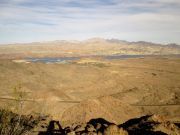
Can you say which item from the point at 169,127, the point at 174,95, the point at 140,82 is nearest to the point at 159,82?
the point at 140,82

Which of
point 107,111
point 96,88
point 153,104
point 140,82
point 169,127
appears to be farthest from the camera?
point 140,82

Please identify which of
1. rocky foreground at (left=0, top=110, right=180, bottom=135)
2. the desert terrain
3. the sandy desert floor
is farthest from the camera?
the sandy desert floor

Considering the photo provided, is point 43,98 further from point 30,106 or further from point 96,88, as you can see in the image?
point 96,88

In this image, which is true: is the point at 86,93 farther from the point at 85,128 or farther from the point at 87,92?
the point at 85,128

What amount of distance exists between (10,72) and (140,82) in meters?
24.2

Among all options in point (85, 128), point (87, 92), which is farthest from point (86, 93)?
Answer: point (85, 128)

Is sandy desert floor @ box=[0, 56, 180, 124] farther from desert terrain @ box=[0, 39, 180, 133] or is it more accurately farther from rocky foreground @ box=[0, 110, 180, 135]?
rocky foreground @ box=[0, 110, 180, 135]

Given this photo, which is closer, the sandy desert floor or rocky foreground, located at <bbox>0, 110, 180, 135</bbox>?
rocky foreground, located at <bbox>0, 110, 180, 135</bbox>

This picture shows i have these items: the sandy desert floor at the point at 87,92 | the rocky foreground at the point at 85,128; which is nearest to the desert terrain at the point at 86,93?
the sandy desert floor at the point at 87,92

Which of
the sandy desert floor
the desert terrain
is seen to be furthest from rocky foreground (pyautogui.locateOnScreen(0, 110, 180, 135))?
the sandy desert floor

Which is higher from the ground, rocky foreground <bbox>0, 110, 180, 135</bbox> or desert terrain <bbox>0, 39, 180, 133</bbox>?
rocky foreground <bbox>0, 110, 180, 135</bbox>

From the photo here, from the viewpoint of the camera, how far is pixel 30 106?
1348 inches

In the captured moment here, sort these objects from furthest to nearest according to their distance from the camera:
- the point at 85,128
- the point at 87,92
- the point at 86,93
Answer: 1. the point at 87,92
2. the point at 86,93
3. the point at 85,128

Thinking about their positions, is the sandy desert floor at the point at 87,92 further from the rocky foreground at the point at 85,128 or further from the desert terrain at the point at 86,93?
the rocky foreground at the point at 85,128
